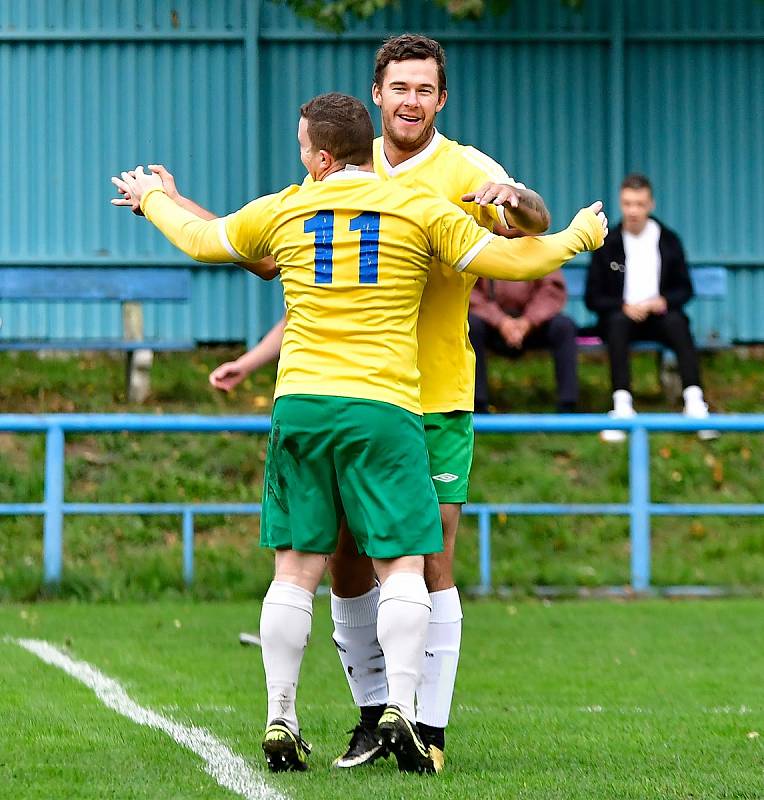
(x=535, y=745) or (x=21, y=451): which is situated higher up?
(x=21, y=451)

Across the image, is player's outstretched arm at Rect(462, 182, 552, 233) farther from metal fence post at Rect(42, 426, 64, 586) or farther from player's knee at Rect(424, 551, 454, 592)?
metal fence post at Rect(42, 426, 64, 586)

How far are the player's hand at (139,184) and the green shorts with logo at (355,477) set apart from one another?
2.75 feet

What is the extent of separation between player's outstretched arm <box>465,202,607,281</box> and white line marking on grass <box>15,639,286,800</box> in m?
1.55

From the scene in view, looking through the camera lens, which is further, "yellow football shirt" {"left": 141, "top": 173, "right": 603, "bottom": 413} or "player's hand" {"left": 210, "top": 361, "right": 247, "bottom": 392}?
"player's hand" {"left": 210, "top": 361, "right": 247, "bottom": 392}

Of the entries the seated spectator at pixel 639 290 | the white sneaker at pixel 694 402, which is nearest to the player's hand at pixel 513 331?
the seated spectator at pixel 639 290

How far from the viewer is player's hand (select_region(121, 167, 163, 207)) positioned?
525cm

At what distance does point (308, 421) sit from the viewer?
484 cm

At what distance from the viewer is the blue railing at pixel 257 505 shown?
10.1m

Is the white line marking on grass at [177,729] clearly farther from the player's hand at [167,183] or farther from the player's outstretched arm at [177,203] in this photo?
the player's hand at [167,183]

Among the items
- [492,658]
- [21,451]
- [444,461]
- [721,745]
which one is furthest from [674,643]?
[21,451]

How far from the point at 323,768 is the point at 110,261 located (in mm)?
10489

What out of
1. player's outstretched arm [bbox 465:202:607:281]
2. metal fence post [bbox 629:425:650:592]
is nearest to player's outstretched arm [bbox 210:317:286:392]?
player's outstretched arm [bbox 465:202:607:281]

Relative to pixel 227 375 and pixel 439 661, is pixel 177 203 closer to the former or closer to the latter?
pixel 227 375

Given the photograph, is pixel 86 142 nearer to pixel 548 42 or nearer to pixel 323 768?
pixel 548 42
